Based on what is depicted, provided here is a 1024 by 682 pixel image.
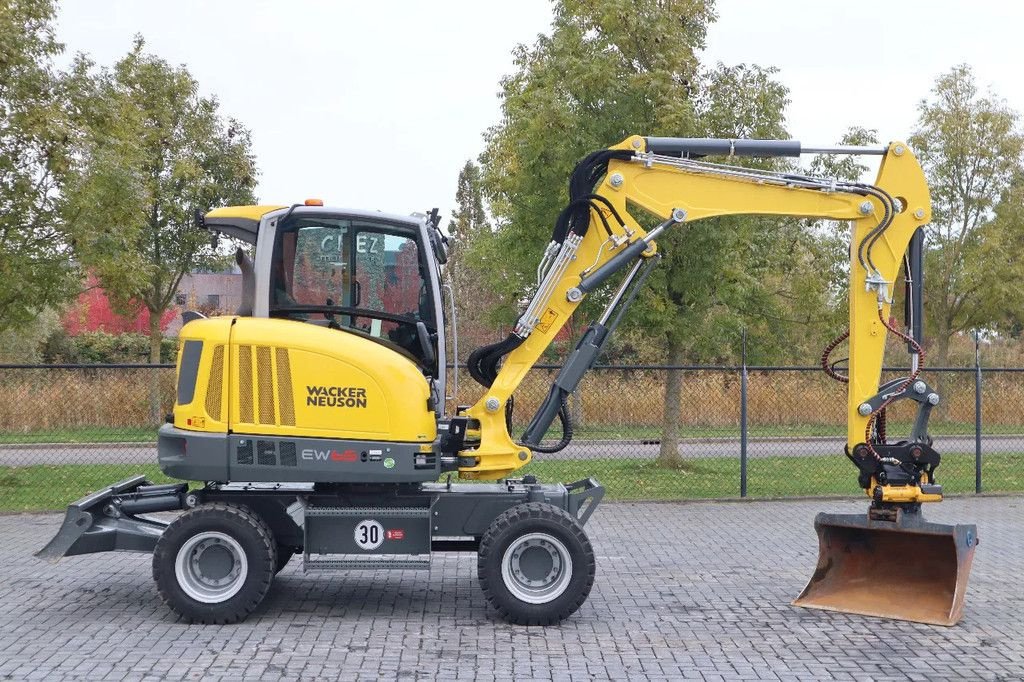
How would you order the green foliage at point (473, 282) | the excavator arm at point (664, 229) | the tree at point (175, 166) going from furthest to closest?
the green foliage at point (473, 282) → the tree at point (175, 166) → the excavator arm at point (664, 229)

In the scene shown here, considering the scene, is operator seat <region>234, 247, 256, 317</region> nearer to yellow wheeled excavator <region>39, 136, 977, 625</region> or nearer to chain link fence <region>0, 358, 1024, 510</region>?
yellow wheeled excavator <region>39, 136, 977, 625</region>

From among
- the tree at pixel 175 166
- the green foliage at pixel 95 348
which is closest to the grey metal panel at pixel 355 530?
the tree at pixel 175 166

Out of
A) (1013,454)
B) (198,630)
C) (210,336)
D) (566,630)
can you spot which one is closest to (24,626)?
(198,630)

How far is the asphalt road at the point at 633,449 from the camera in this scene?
58.5 ft

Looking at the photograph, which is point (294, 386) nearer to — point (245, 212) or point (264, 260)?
point (264, 260)

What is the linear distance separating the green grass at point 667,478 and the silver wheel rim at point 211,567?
22.9ft

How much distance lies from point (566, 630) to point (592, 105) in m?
10.1

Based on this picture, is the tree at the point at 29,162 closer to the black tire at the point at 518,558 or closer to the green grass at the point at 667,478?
the green grass at the point at 667,478

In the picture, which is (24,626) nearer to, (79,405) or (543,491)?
(543,491)

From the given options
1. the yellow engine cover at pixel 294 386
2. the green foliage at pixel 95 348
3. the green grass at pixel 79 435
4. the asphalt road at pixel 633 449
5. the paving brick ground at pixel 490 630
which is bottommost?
the paving brick ground at pixel 490 630

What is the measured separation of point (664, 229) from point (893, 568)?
3273mm

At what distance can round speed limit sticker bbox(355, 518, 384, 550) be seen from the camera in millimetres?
9156

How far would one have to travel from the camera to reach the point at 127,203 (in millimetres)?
16609

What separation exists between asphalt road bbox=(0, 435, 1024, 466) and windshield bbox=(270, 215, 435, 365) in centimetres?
886
